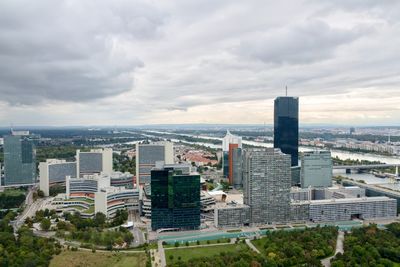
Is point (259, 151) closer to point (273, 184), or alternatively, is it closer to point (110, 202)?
point (273, 184)

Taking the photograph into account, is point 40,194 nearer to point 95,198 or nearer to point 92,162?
point 92,162

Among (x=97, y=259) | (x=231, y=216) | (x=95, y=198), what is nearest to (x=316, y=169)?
(x=231, y=216)

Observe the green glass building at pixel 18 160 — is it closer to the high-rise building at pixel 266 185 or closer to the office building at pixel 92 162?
the office building at pixel 92 162

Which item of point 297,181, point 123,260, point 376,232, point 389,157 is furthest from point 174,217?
point 389,157

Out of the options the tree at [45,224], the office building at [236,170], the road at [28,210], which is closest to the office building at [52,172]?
the road at [28,210]

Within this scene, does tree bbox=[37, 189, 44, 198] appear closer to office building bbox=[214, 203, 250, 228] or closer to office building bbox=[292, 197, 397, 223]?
office building bbox=[214, 203, 250, 228]

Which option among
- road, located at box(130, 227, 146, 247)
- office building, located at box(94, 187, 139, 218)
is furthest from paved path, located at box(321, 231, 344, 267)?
office building, located at box(94, 187, 139, 218)
